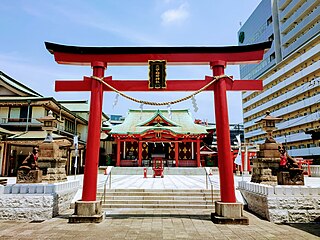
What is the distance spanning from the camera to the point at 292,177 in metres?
8.41

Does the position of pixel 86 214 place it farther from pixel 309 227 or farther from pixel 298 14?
pixel 298 14

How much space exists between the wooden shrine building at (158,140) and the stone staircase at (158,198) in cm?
1805

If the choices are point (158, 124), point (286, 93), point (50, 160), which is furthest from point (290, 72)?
point (50, 160)

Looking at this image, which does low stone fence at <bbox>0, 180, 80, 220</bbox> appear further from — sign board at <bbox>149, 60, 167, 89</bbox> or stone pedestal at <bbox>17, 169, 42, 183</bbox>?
sign board at <bbox>149, 60, 167, 89</bbox>

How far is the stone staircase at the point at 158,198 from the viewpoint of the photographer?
9.98m

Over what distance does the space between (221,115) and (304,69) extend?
36.5 meters

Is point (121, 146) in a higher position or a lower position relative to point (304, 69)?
lower

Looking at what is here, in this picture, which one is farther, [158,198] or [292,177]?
[158,198]

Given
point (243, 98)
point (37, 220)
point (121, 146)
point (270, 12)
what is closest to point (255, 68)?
point (243, 98)

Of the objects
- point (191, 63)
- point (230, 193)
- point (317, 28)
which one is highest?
point (317, 28)

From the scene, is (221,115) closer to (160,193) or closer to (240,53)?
(240,53)

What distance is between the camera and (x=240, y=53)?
27.3 ft

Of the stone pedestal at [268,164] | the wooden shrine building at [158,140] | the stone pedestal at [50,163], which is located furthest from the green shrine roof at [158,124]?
the stone pedestal at [268,164]

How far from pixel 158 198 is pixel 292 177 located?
546cm
